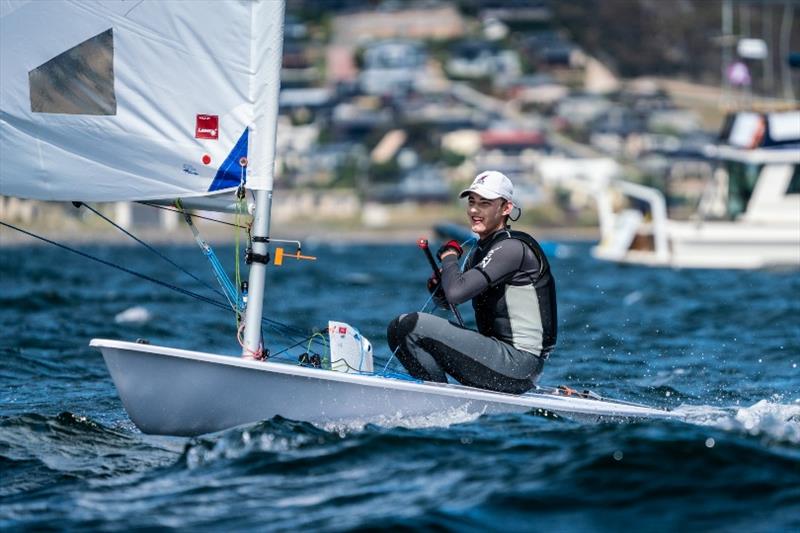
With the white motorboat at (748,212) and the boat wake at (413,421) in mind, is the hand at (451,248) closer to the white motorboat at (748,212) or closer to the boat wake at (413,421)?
the boat wake at (413,421)

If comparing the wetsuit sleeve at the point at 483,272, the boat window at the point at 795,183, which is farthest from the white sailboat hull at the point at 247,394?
the boat window at the point at 795,183

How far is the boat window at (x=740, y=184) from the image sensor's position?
30.8 m

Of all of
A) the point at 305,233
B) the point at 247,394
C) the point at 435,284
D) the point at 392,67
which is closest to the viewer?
the point at 247,394

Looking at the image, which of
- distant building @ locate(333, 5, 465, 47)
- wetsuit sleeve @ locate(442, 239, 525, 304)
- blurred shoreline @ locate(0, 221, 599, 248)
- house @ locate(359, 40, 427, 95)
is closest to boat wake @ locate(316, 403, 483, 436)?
wetsuit sleeve @ locate(442, 239, 525, 304)

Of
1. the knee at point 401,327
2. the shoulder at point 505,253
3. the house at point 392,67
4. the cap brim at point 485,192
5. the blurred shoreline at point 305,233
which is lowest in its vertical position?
the blurred shoreline at point 305,233

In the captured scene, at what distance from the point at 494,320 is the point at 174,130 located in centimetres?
189

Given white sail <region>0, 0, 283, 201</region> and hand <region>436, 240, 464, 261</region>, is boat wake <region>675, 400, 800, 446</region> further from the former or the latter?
white sail <region>0, 0, 283, 201</region>

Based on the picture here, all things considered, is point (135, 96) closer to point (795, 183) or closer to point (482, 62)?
point (795, 183)

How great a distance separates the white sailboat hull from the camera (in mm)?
6953

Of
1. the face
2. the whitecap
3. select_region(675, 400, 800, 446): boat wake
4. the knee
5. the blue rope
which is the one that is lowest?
the whitecap

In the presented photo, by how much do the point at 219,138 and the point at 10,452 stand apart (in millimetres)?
1873

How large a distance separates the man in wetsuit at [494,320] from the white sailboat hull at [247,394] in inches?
6.0

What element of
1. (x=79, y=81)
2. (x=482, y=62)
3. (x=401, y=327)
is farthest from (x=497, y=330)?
(x=482, y=62)

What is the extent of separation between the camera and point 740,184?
31.5 meters
